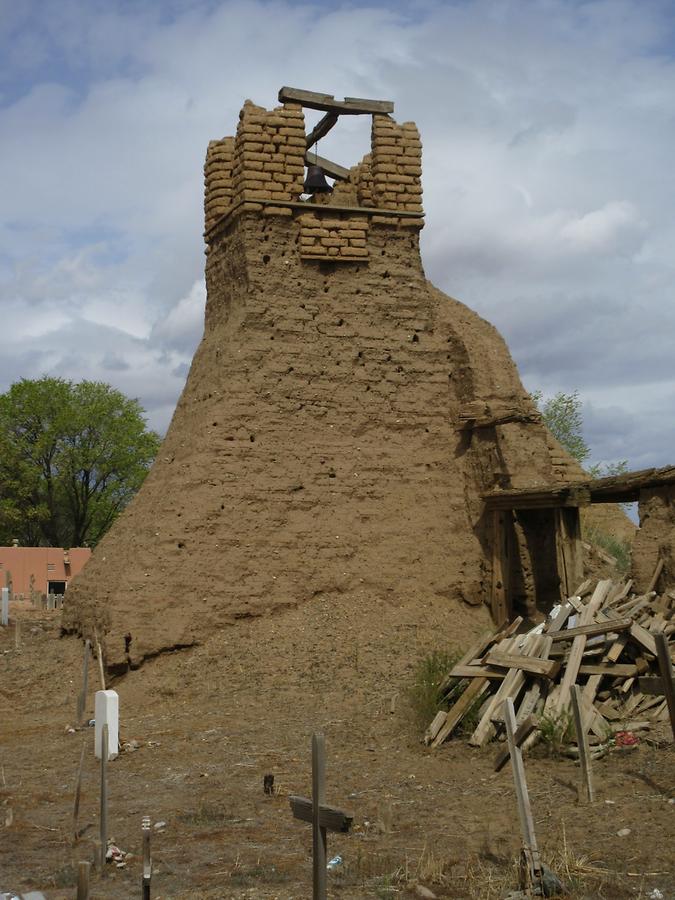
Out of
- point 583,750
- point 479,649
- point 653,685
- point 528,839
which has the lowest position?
point 528,839

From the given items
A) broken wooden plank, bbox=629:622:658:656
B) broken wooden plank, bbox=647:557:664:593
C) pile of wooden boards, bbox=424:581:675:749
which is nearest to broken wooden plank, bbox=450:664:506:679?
pile of wooden boards, bbox=424:581:675:749

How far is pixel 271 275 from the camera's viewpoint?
50.7ft

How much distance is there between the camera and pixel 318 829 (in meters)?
6.27

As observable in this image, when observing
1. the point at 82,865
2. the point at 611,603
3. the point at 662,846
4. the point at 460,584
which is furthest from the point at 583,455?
the point at 82,865

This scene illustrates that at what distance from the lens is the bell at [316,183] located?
16.3 meters

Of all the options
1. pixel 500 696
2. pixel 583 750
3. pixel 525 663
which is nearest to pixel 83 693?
pixel 500 696

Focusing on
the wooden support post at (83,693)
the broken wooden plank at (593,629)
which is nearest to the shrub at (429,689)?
the broken wooden plank at (593,629)

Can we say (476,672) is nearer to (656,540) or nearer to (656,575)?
(656,575)

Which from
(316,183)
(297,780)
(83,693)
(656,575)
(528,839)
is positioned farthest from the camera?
(316,183)

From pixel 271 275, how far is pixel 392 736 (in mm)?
7086

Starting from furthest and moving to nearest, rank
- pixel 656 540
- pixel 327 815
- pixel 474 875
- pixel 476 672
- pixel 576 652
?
pixel 656 540 < pixel 476 672 < pixel 576 652 < pixel 474 875 < pixel 327 815

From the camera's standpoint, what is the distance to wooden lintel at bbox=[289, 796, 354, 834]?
609 cm

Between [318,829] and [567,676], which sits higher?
[567,676]

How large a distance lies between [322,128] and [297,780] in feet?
35.5
